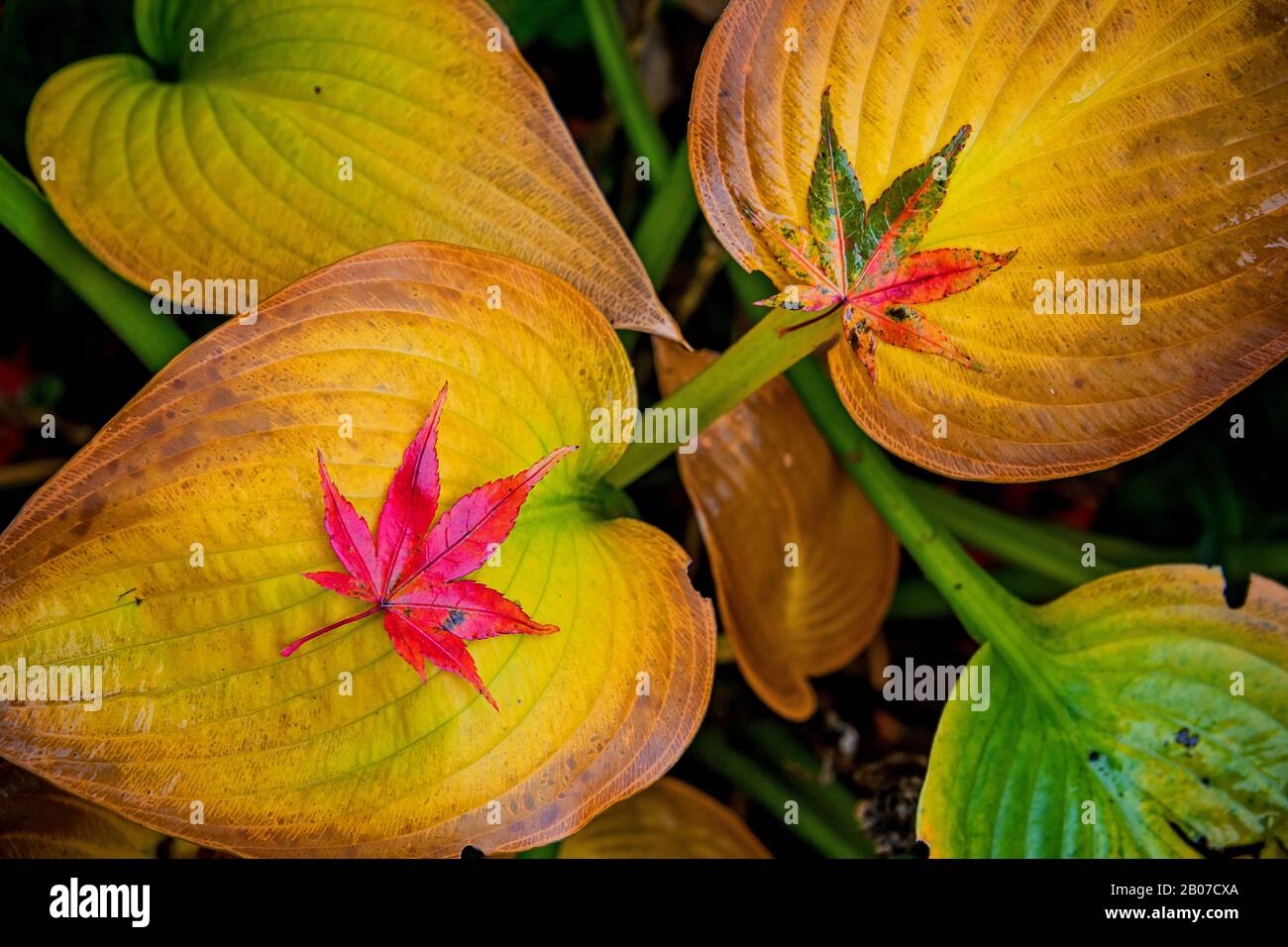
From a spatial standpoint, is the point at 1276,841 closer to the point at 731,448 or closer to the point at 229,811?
the point at 731,448

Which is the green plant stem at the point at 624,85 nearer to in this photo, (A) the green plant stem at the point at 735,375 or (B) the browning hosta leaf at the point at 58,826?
(A) the green plant stem at the point at 735,375

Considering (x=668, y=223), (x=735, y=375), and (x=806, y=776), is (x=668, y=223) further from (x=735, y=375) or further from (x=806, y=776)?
(x=806, y=776)

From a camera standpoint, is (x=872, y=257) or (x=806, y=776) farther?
(x=806, y=776)

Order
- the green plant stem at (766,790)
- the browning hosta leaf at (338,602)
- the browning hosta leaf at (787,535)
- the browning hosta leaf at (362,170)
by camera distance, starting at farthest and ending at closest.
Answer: the green plant stem at (766,790)
the browning hosta leaf at (787,535)
the browning hosta leaf at (362,170)
the browning hosta leaf at (338,602)

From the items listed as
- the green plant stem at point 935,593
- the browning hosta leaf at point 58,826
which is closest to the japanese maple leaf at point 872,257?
the green plant stem at point 935,593

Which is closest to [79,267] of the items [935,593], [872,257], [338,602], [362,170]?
[362,170]

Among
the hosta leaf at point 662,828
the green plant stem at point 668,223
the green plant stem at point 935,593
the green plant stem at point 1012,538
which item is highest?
the green plant stem at point 668,223

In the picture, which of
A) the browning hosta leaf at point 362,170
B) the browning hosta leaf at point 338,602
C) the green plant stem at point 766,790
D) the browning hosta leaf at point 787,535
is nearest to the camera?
the browning hosta leaf at point 338,602

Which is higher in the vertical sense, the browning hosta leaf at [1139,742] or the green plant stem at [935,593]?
the green plant stem at [935,593]

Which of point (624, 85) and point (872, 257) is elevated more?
point (624, 85)
